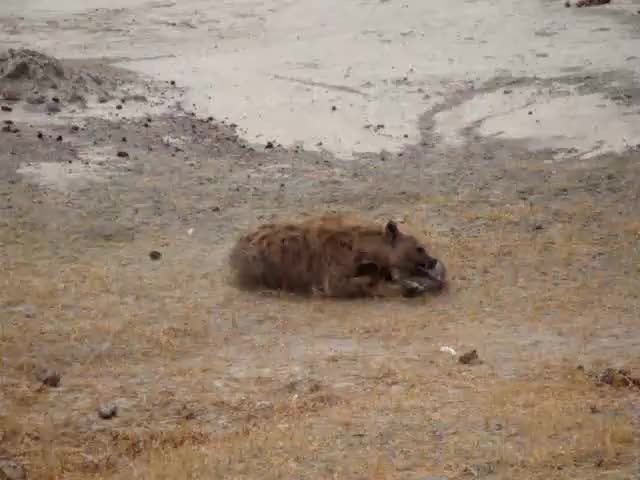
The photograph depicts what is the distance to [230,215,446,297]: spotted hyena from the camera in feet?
25.7

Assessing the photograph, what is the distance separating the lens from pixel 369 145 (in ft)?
38.9

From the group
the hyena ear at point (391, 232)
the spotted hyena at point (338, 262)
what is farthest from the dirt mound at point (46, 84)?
the hyena ear at point (391, 232)

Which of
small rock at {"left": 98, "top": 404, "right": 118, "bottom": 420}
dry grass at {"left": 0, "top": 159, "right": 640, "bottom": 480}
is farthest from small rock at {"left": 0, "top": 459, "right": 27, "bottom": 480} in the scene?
small rock at {"left": 98, "top": 404, "right": 118, "bottom": 420}

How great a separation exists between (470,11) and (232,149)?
711cm

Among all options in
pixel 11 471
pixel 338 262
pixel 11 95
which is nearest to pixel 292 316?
pixel 338 262

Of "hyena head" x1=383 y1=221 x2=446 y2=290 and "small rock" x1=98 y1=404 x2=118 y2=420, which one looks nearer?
"small rock" x1=98 y1=404 x2=118 y2=420

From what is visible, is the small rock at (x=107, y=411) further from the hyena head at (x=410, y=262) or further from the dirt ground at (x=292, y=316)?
the hyena head at (x=410, y=262)

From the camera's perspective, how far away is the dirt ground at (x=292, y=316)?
5.04 m

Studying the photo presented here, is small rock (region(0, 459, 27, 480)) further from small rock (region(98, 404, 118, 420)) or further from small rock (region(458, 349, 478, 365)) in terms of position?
small rock (region(458, 349, 478, 365))

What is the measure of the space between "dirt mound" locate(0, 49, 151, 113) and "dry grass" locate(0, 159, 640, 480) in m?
4.04

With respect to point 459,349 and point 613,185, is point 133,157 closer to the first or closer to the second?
point 613,185

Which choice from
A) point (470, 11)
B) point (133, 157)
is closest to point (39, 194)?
point (133, 157)

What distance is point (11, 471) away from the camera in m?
4.97

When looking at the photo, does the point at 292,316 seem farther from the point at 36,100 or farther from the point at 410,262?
the point at 36,100
